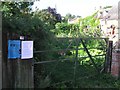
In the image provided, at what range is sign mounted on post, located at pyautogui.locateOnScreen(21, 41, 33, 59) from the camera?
17.3ft

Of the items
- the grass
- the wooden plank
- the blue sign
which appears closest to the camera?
the blue sign

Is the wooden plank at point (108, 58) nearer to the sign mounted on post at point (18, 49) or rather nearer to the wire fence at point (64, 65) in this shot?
the wire fence at point (64, 65)

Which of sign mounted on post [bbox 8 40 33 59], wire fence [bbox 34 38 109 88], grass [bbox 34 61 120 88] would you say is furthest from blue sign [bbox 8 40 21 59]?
grass [bbox 34 61 120 88]

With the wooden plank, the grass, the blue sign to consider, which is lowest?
the grass

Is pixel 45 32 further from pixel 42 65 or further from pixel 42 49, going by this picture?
pixel 42 65

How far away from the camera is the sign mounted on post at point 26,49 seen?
5284 millimetres

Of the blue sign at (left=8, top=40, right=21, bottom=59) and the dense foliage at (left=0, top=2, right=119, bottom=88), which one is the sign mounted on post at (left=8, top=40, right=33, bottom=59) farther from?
the dense foliage at (left=0, top=2, right=119, bottom=88)

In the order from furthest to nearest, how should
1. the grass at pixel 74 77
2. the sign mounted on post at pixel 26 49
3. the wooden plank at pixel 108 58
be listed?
1. the wooden plank at pixel 108 58
2. the grass at pixel 74 77
3. the sign mounted on post at pixel 26 49

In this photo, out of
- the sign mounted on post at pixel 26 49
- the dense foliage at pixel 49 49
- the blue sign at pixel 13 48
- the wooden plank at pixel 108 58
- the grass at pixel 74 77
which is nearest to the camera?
the blue sign at pixel 13 48

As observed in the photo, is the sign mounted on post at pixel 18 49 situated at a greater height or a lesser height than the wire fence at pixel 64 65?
greater

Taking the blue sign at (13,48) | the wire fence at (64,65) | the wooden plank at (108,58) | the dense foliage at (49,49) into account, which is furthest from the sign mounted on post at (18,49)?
the wooden plank at (108,58)

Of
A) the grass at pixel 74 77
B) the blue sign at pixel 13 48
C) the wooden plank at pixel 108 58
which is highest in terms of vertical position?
the blue sign at pixel 13 48

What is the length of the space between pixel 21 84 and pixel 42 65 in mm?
1040

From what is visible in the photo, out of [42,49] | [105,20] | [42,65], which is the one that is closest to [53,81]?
[42,65]
